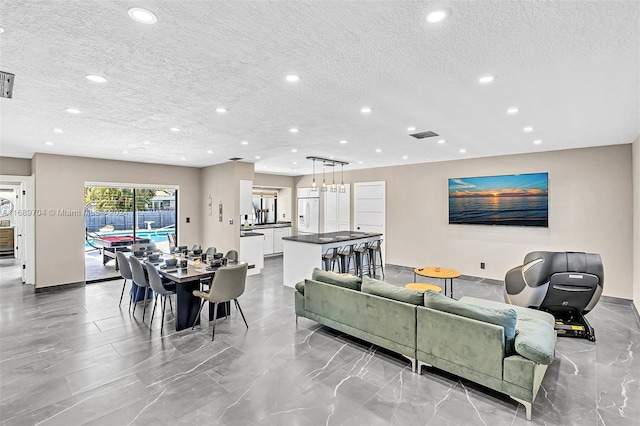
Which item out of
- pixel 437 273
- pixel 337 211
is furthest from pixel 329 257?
pixel 337 211

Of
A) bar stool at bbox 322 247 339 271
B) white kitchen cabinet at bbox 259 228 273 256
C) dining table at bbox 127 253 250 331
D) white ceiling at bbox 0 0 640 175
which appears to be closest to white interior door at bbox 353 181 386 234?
bar stool at bbox 322 247 339 271

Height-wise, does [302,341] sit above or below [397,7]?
below

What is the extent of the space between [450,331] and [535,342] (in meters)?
0.64

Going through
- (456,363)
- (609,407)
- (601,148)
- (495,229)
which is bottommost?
(609,407)

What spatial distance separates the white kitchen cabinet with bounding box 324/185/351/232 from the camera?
9070 millimetres

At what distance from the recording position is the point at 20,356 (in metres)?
3.42

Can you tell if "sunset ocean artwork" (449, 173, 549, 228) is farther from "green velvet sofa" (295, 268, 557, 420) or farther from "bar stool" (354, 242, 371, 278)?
"green velvet sofa" (295, 268, 557, 420)

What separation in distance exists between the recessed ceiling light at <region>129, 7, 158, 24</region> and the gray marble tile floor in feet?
9.03

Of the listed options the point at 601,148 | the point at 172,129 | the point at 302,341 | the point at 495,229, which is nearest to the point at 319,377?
the point at 302,341

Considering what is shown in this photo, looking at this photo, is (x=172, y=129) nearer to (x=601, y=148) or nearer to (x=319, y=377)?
(x=319, y=377)

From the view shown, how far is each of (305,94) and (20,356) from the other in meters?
4.19

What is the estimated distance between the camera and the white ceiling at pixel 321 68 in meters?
1.72

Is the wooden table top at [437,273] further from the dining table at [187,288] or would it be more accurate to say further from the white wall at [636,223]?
the dining table at [187,288]

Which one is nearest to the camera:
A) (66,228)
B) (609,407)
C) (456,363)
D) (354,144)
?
(609,407)
